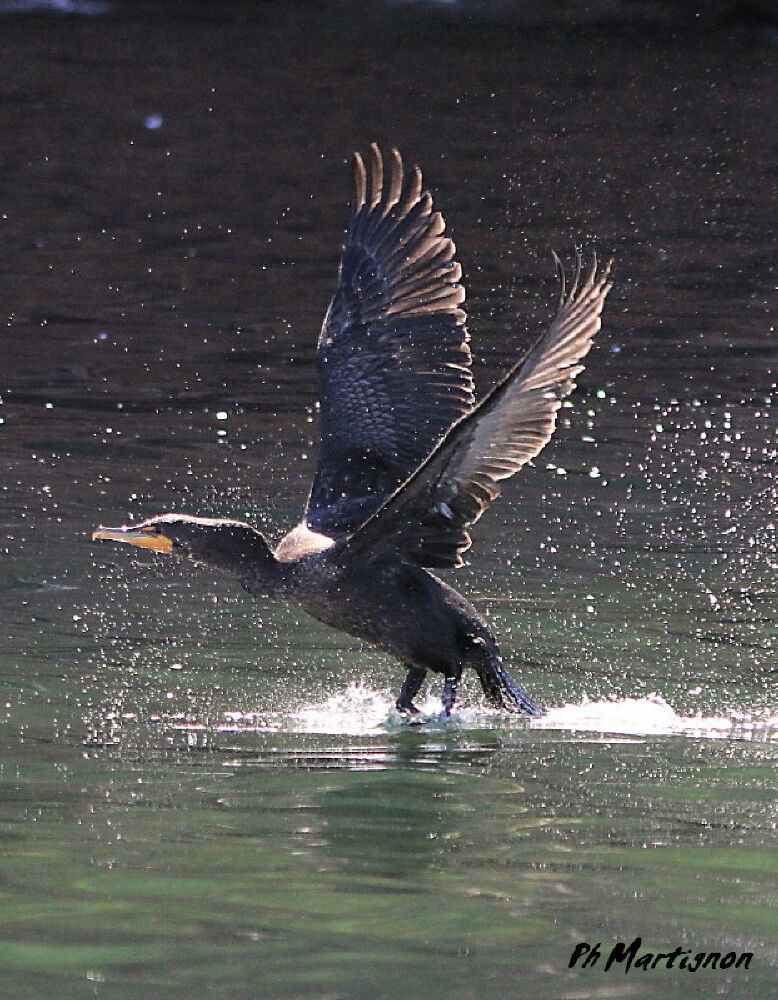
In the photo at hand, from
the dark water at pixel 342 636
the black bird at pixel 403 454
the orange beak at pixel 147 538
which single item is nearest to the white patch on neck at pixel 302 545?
the black bird at pixel 403 454

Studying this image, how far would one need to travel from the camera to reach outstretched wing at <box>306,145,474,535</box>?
772 cm

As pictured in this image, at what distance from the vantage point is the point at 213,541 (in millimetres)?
7094

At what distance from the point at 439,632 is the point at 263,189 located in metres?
11.9

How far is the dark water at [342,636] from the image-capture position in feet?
15.8

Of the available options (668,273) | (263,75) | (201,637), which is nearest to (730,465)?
(201,637)

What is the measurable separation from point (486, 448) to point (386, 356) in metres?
1.69

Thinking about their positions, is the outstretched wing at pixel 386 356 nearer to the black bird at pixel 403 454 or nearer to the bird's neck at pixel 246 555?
the black bird at pixel 403 454

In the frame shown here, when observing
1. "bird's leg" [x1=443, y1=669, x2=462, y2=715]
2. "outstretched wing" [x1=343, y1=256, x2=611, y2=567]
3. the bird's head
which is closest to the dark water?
"bird's leg" [x1=443, y1=669, x2=462, y2=715]

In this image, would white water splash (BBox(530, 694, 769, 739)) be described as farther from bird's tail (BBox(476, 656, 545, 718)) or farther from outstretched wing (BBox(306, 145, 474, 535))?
outstretched wing (BBox(306, 145, 474, 535))

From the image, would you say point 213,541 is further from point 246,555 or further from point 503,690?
point 503,690

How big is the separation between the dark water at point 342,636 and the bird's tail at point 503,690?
0.34 feet

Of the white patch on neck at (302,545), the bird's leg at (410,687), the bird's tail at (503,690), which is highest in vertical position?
the white patch on neck at (302,545)

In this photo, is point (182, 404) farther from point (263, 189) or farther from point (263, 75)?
point (263, 75)

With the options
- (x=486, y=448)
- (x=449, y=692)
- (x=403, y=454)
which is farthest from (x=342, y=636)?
(x=486, y=448)
